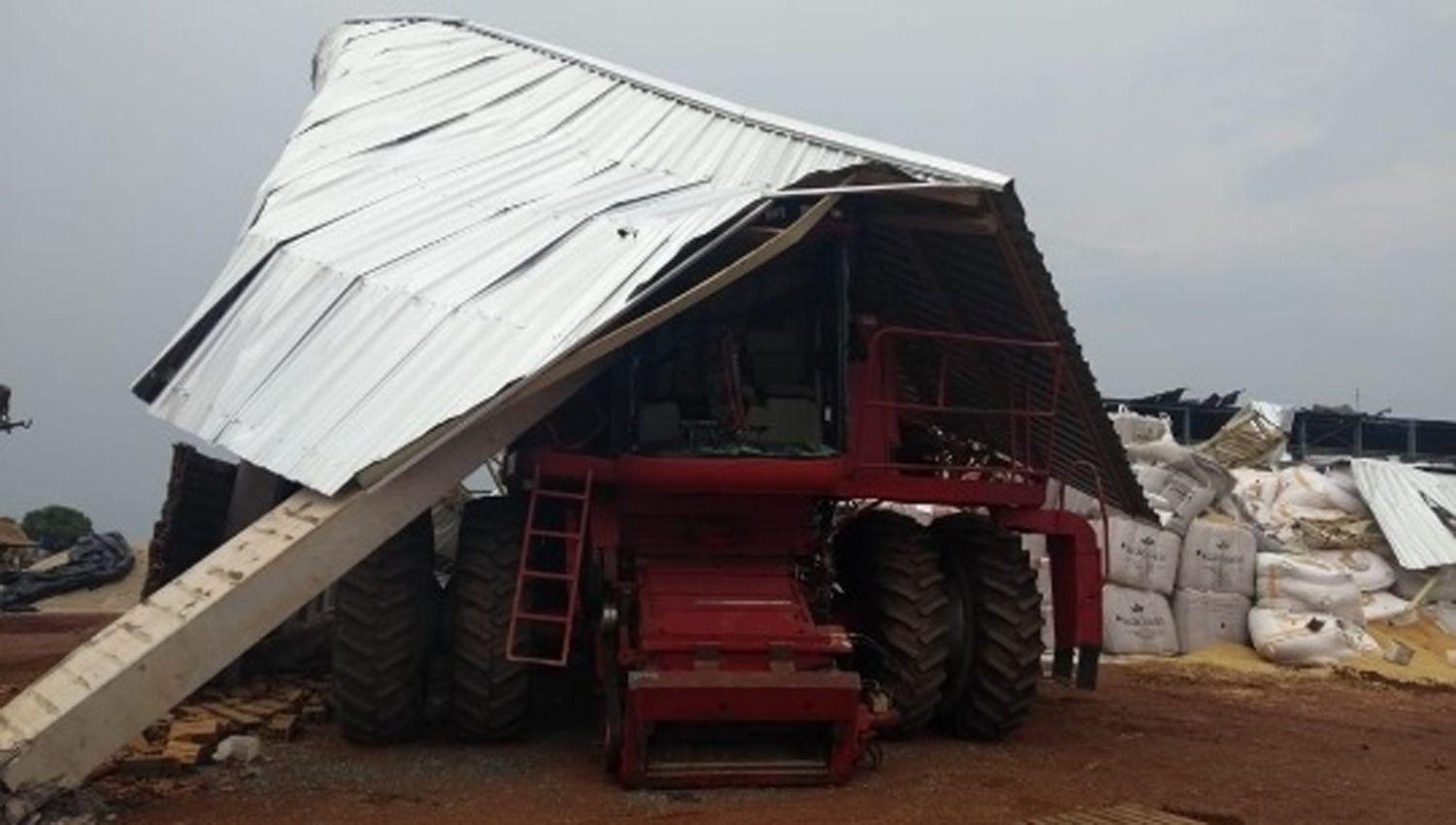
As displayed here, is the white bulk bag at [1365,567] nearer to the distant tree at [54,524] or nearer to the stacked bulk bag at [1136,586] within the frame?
the stacked bulk bag at [1136,586]

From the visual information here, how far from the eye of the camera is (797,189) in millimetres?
7641

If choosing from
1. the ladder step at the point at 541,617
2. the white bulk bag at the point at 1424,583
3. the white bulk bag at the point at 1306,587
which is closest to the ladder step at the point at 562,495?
the ladder step at the point at 541,617

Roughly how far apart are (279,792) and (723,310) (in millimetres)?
3762

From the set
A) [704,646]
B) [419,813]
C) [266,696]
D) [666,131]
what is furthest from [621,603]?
[666,131]

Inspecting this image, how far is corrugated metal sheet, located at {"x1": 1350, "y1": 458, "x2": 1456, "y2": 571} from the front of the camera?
1541 cm

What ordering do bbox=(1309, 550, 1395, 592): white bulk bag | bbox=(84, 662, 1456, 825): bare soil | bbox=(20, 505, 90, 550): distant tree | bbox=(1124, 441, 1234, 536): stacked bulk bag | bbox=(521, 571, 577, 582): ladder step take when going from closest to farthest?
bbox=(84, 662, 1456, 825): bare soil < bbox=(521, 571, 577, 582): ladder step < bbox=(1124, 441, 1234, 536): stacked bulk bag < bbox=(1309, 550, 1395, 592): white bulk bag < bbox=(20, 505, 90, 550): distant tree

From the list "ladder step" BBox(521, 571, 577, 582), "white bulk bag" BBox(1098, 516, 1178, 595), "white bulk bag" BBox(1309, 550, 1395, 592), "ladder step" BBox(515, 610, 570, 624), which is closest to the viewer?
"ladder step" BBox(515, 610, 570, 624)

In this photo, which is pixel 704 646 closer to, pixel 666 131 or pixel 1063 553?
pixel 1063 553

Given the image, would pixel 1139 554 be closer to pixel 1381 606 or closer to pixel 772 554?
pixel 1381 606

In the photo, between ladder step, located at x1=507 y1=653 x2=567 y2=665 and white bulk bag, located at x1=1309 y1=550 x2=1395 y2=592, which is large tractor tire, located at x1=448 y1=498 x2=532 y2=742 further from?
white bulk bag, located at x1=1309 y1=550 x2=1395 y2=592

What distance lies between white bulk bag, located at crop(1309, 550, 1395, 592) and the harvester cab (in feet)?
24.6

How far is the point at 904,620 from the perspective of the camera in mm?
8438

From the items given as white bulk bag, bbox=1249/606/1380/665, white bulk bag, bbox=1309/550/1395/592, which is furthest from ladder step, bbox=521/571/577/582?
white bulk bag, bbox=1309/550/1395/592

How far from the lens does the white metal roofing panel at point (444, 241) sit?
7375 mm
